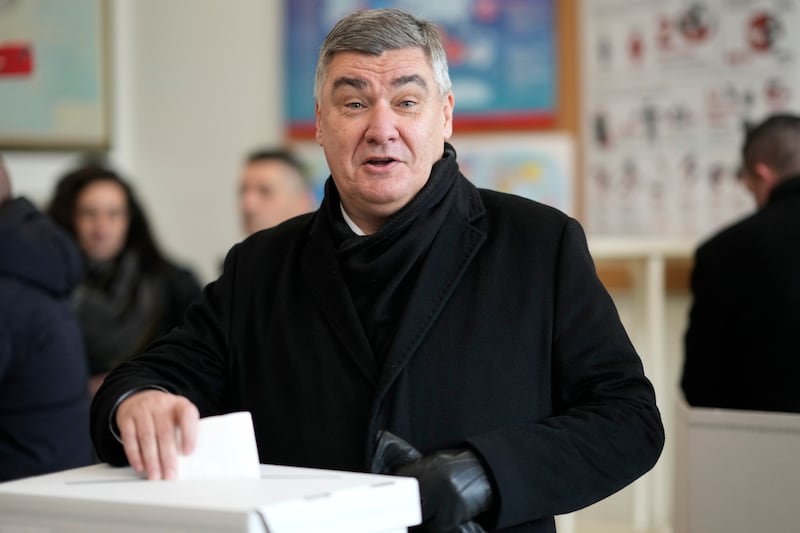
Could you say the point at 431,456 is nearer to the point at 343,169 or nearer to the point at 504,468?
the point at 504,468

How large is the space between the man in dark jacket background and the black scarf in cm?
132

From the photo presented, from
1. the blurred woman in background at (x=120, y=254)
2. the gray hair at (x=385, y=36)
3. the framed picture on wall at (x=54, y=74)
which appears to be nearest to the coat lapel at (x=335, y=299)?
the gray hair at (x=385, y=36)

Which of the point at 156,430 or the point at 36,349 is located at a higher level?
the point at 156,430

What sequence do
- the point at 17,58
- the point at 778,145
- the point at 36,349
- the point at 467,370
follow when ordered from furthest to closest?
the point at 17,58 → the point at 778,145 → the point at 36,349 → the point at 467,370

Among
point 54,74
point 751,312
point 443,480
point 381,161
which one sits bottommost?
point 751,312

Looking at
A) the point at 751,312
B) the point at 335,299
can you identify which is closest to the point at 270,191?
the point at 751,312

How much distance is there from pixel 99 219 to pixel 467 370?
3.34 meters

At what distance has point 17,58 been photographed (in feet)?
17.9

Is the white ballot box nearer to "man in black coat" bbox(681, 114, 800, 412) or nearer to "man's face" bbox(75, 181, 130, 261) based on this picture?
"man in black coat" bbox(681, 114, 800, 412)

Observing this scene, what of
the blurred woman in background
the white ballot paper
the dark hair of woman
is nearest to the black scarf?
the white ballot paper

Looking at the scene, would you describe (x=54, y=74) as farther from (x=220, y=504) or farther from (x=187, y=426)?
(x=220, y=504)

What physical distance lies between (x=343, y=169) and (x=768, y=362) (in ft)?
6.76

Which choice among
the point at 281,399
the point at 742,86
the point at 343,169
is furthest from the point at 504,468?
the point at 742,86

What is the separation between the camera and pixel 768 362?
346 centimetres
